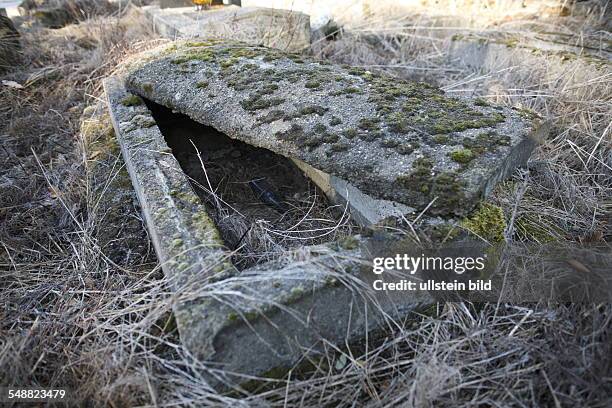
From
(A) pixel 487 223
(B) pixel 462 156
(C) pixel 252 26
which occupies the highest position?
(C) pixel 252 26

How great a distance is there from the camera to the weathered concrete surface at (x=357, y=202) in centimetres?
174

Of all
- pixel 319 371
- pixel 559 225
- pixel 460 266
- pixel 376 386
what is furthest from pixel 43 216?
pixel 559 225

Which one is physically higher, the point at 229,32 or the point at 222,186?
the point at 229,32

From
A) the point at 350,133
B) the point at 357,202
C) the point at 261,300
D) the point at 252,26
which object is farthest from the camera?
the point at 252,26

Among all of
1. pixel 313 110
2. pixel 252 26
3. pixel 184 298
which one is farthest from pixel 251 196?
pixel 252 26

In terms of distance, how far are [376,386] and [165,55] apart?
2.32 meters

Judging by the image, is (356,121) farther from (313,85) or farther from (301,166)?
(301,166)

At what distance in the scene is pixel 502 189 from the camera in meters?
2.07

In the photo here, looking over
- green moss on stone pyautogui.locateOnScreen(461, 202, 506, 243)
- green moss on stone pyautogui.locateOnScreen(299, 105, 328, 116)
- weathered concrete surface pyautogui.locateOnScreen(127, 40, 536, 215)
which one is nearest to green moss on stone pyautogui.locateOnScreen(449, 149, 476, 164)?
weathered concrete surface pyautogui.locateOnScreen(127, 40, 536, 215)

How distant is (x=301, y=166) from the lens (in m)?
2.55

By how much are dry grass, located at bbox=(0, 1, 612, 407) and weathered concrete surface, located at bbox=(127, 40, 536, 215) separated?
334 millimetres

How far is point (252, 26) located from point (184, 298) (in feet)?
11.8

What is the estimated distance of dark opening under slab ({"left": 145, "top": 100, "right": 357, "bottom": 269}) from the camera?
1.97 metres

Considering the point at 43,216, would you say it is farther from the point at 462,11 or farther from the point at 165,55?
the point at 462,11
